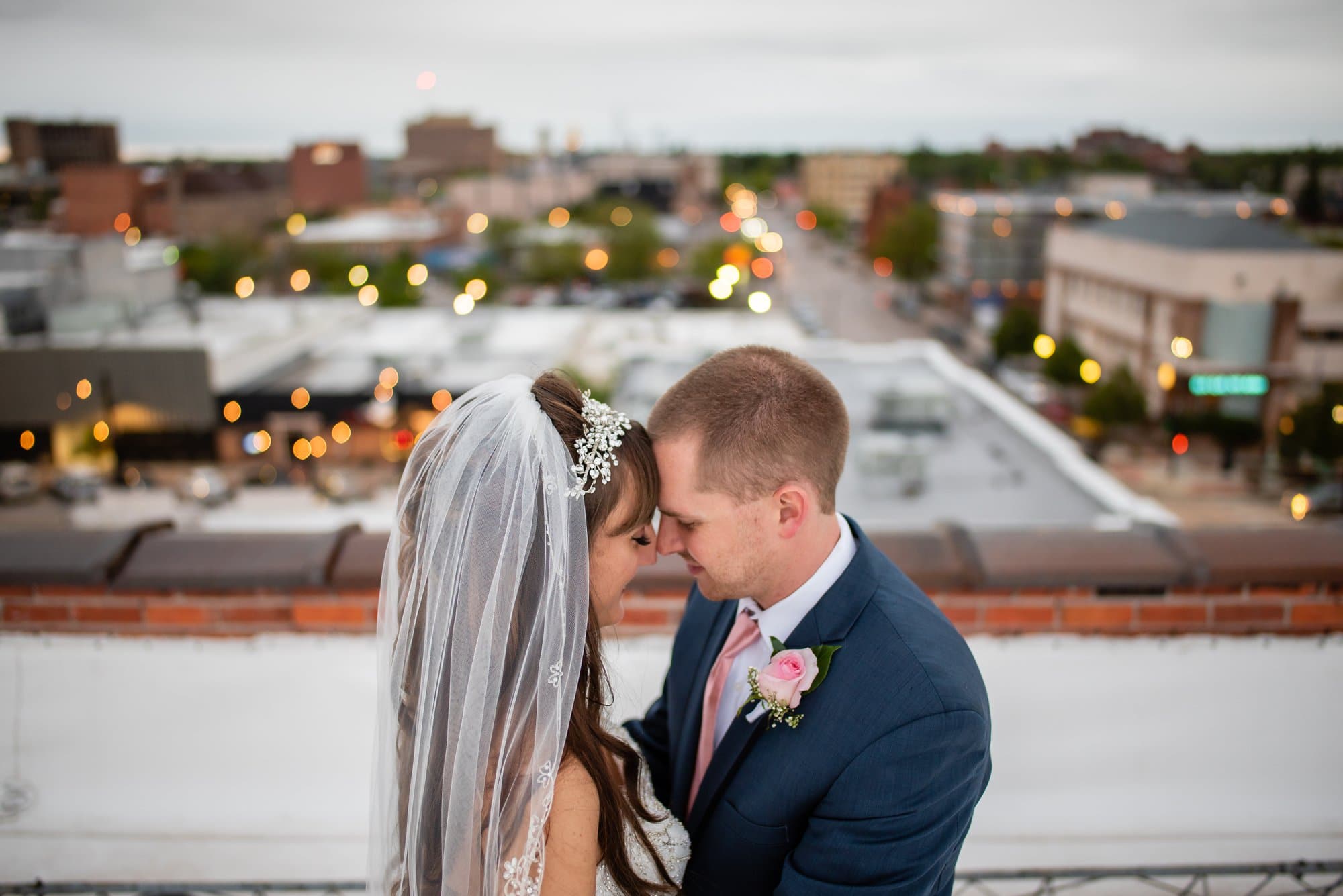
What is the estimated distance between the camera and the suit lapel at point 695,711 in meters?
2.10

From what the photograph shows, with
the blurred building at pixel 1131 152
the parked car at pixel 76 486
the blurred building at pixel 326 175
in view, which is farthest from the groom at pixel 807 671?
the blurred building at pixel 1131 152

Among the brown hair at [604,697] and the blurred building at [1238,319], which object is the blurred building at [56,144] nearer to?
the blurred building at [1238,319]

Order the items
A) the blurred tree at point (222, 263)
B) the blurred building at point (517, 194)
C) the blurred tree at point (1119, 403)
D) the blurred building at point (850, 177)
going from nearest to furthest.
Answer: the blurred tree at point (1119, 403) < the blurred tree at point (222, 263) < the blurred building at point (517, 194) < the blurred building at point (850, 177)

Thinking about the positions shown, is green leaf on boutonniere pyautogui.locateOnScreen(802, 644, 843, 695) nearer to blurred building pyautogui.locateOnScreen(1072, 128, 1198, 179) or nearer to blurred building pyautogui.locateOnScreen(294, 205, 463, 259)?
blurred building pyautogui.locateOnScreen(294, 205, 463, 259)

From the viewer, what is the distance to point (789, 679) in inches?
66.4

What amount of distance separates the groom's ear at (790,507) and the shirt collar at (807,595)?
117 mm

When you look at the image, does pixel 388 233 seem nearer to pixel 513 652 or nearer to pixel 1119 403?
pixel 1119 403

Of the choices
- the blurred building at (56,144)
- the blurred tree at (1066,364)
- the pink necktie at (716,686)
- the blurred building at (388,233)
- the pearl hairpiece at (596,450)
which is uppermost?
the blurred building at (56,144)

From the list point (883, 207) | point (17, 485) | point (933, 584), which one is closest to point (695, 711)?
point (933, 584)

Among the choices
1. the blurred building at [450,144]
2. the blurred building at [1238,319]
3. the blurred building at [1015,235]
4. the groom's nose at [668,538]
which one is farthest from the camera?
the blurred building at [450,144]

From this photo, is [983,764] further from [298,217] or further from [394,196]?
[394,196]

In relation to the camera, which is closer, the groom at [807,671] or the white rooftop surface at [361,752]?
the groom at [807,671]

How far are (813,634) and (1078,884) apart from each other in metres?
1.77

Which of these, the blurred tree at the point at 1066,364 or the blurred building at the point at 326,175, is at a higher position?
the blurred building at the point at 326,175
